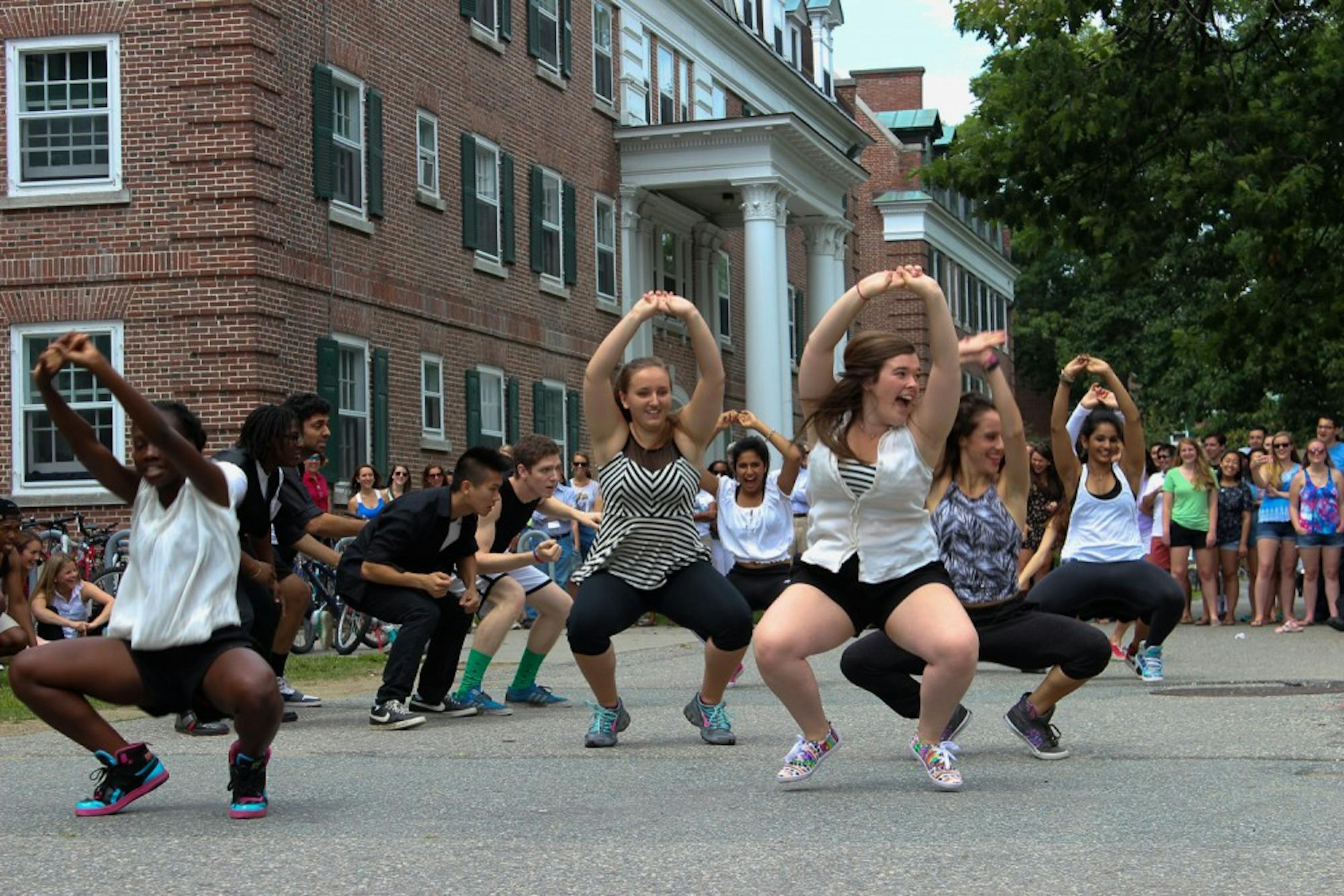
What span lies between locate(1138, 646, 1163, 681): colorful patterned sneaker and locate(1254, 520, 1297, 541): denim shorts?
7.69m

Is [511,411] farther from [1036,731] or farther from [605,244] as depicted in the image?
[1036,731]

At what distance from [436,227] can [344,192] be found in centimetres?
260

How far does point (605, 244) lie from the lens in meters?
34.2

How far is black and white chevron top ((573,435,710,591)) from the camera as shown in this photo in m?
9.26

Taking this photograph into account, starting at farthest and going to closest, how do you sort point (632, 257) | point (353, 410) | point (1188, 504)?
point (632, 257), point (353, 410), point (1188, 504)

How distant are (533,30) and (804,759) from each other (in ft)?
79.7

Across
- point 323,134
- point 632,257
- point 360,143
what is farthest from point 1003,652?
point 632,257

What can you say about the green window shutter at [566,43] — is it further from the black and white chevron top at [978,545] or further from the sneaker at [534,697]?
the black and white chevron top at [978,545]

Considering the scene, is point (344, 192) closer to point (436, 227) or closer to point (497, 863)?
point (436, 227)

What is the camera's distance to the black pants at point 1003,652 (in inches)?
335

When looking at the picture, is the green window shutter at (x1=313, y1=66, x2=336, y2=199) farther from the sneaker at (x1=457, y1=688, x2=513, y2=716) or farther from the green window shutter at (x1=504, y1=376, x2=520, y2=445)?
the sneaker at (x1=457, y1=688, x2=513, y2=716)

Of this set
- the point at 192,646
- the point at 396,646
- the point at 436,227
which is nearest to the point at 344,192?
the point at 436,227

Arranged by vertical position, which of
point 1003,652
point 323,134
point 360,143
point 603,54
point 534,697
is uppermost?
point 603,54

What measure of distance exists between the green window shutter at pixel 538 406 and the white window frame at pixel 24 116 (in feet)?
30.1
